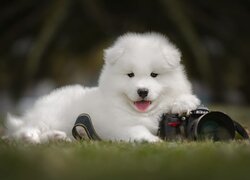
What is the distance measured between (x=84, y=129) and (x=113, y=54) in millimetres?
661

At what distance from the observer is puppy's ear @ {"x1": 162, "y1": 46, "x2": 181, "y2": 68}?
17.4 ft

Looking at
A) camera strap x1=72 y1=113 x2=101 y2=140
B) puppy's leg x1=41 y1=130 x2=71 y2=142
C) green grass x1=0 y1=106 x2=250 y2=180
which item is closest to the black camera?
green grass x1=0 y1=106 x2=250 y2=180

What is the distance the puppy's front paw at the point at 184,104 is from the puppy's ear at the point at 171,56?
28cm

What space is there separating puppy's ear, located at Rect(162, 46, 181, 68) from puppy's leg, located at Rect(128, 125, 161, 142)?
0.58 m

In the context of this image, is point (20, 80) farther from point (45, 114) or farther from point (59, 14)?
point (45, 114)

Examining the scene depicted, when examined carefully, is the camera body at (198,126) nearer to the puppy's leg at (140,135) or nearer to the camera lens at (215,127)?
the camera lens at (215,127)

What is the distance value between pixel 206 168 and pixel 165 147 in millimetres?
1250

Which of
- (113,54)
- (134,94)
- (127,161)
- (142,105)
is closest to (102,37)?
(113,54)

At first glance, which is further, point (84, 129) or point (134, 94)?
point (84, 129)

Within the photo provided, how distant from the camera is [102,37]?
16016 millimetres

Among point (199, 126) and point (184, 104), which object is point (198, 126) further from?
point (184, 104)

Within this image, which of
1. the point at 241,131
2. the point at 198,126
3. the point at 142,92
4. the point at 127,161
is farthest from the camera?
the point at 241,131

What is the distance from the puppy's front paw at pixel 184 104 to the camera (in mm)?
5309

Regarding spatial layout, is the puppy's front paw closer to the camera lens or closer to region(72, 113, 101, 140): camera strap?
the camera lens
